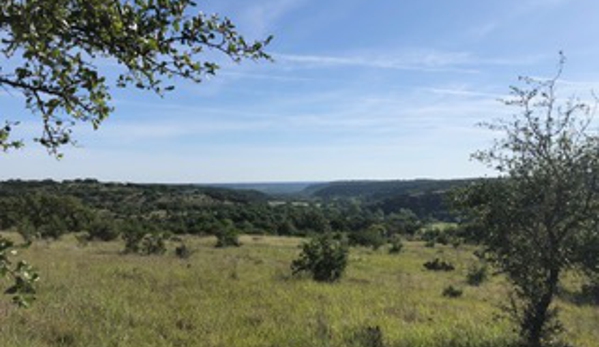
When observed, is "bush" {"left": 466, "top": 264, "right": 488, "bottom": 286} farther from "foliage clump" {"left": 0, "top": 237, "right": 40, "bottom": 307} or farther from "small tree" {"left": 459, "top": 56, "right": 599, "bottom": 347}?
"foliage clump" {"left": 0, "top": 237, "right": 40, "bottom": 307}

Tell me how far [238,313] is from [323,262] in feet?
27.6

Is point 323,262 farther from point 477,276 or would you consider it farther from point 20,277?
point 20,277

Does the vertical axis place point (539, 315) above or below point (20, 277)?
below

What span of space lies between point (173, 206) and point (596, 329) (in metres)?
84.2

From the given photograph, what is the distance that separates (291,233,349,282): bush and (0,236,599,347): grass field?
69cm

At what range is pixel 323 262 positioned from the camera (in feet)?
63.9

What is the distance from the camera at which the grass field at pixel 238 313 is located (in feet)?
30.0

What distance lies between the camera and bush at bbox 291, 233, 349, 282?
19.2 metres

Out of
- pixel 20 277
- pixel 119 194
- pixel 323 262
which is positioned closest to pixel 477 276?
pixel 323 262

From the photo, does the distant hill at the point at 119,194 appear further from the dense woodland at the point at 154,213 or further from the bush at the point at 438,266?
the bush at the point at 438,266

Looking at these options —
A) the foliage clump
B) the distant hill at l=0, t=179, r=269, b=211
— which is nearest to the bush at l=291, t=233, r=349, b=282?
the foliage clump

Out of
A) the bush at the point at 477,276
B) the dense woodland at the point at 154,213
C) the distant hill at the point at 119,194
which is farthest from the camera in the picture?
Result: the distant hill at the point at 119,194

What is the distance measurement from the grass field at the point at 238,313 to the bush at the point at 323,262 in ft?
2.26

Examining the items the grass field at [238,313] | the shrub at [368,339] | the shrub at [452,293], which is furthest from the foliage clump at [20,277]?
the shrub at [452,293]
